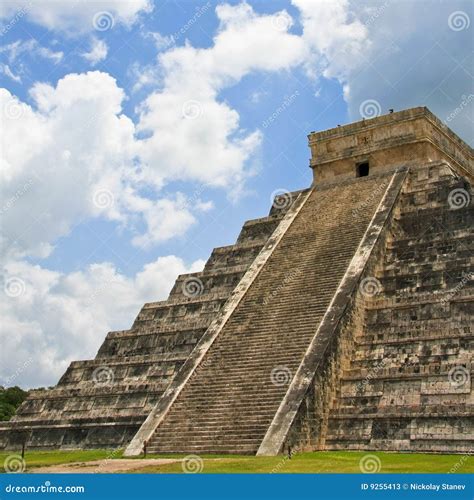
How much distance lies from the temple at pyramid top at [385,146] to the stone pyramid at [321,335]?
5 cm

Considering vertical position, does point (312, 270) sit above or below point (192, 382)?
above

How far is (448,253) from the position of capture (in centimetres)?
1784

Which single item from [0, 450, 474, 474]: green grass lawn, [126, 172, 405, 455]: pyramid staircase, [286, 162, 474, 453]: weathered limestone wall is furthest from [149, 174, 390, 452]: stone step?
[0, 450, 474, 474]: green grass lawn

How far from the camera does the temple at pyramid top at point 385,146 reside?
901 inches

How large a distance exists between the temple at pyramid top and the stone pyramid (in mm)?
48

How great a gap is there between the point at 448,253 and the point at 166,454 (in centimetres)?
831

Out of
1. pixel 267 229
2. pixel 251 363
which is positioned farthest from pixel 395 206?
pixel 251 363

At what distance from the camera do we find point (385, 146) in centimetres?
2325

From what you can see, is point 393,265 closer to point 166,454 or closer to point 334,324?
point 334,324

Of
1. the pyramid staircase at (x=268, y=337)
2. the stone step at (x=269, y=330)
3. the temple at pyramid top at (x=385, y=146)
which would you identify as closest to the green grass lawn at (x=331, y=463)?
the pyramid staircase at (x=268, y=337)

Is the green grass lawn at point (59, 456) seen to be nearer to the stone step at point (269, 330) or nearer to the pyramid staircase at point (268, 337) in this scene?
the pyramid staircase at point (268, 337)

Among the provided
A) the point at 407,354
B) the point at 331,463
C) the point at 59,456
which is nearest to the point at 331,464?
the point at 331,463

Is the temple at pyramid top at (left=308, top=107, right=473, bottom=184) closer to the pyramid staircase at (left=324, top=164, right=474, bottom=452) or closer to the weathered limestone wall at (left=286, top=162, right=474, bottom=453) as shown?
the pyramid staircase at (left=324, top=164, right=474, bottom=452)

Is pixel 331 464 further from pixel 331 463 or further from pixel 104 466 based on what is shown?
pixel 104 466
